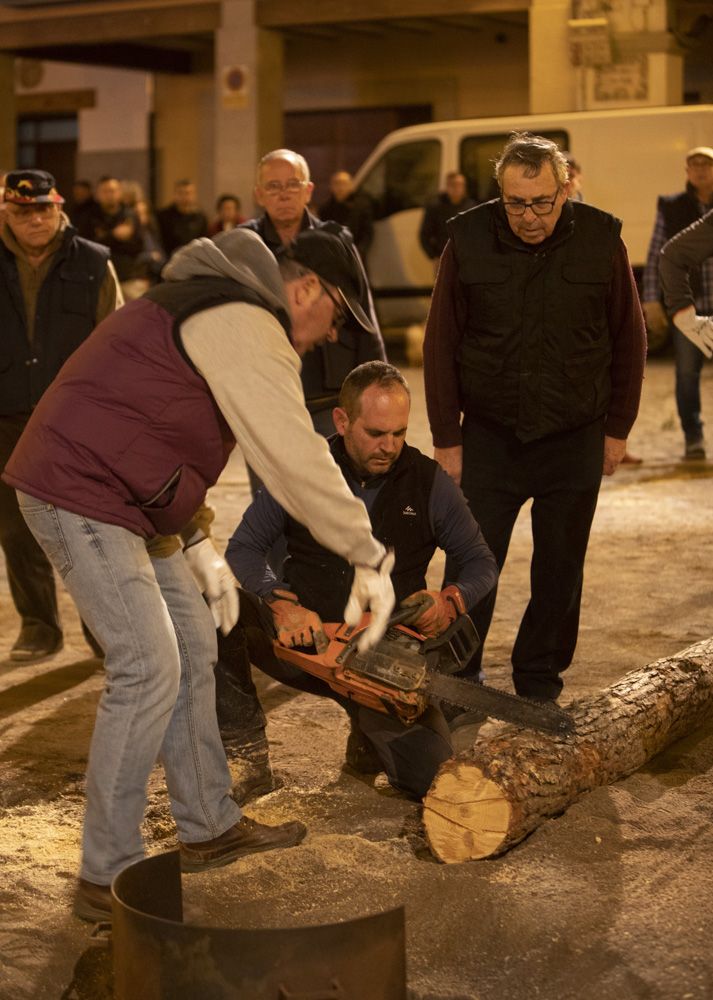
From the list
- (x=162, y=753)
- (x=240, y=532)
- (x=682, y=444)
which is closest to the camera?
(x=162, y=753)

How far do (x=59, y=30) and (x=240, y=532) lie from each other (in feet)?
68.3

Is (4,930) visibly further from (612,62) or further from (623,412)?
(612,62)

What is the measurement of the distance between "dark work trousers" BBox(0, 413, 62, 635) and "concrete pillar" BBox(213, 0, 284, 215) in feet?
54.0

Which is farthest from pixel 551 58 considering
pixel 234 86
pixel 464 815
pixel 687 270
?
pixel 464 815

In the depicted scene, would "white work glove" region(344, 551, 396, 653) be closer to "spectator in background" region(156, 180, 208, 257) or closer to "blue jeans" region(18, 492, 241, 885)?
"blue jeans" region(18, 492, 241, 885)

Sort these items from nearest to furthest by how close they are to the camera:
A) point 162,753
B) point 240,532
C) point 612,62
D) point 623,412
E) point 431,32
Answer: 1. point 162,753
2. point 240,532
3. point 623,412
4. point 612,62
5. point 431,32

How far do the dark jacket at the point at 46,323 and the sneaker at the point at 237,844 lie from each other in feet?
8.16

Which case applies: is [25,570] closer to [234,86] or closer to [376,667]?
[376,667]

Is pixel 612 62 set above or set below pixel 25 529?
above

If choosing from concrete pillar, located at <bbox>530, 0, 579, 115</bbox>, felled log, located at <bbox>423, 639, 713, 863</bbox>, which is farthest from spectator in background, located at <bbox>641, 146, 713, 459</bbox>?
concrete pillar, located at <bbox>530, 0, 579, 115</bbox>

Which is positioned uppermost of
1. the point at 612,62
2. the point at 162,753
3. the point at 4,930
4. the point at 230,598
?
the point at 612,62

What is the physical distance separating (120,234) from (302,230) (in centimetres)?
893

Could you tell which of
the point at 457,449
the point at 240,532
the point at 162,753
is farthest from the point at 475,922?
the point at 457,449

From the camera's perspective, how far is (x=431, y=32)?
24047 millimetres
